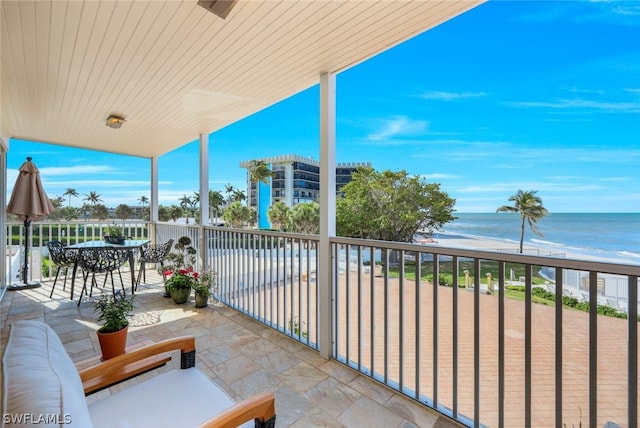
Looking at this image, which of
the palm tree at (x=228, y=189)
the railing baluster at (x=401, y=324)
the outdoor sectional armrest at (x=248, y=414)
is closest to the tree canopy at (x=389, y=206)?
the railing baluster at (x=401, y=324)

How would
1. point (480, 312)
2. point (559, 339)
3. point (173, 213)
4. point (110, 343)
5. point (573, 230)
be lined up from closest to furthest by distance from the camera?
1. point (559, 339)
2. point (480, 312)
3. point (110, 343)
4. point (573, 230)
5. point (173, 213)

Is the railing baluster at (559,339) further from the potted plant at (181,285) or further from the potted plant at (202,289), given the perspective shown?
the potted plant at (181,285)

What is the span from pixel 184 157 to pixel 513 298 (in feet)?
47.8

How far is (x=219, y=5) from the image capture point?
1658 millimetres

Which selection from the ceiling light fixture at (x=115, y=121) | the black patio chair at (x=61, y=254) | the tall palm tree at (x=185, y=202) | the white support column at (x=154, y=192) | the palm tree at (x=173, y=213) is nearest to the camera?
the ceiling light fixture at (x=115, y=121)

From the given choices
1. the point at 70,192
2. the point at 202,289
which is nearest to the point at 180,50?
the point at 202,289

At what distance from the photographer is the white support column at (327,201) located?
2.50 m

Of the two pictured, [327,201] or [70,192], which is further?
[70,192]

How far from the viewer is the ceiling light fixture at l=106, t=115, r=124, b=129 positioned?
12.3ft

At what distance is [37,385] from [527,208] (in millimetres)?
3750

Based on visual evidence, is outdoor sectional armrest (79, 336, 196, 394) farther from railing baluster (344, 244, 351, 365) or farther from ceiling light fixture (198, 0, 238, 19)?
ceiling light fixture (198, 0, 238, 19)

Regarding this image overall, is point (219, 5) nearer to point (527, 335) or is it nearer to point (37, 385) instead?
point (37, 385)

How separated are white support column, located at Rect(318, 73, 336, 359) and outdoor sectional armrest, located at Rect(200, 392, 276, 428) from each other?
1.50m

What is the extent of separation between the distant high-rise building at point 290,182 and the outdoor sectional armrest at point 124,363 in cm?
197
